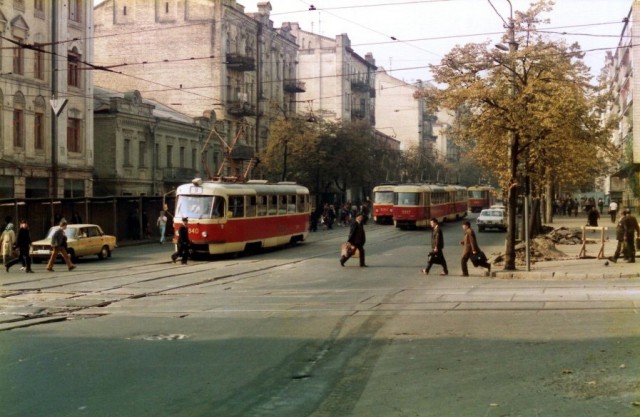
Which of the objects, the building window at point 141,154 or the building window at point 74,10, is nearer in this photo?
the building window at point 74,10

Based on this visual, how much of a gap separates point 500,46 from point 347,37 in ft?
224

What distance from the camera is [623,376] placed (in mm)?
8695

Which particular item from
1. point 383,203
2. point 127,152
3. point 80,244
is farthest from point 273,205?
point 383,203

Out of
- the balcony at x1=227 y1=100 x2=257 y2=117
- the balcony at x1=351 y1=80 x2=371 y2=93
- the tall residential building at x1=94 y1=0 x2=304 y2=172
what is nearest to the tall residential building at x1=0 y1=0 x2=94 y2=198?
the tall residential building at x1=94 y1=0 x2=304 y2=172

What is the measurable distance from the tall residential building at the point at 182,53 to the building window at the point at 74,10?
52.9ft

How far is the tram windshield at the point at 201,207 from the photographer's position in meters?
29.4

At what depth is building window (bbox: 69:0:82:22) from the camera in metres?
44.2

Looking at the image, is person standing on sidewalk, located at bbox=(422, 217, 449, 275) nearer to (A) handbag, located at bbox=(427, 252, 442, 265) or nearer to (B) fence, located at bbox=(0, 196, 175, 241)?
(A) handbag, located at bbox=(427, 252, 442, 265)

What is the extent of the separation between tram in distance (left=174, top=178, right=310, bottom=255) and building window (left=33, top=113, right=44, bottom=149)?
14710 millimetres

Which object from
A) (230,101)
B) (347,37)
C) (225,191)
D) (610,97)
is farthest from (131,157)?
(347,37)

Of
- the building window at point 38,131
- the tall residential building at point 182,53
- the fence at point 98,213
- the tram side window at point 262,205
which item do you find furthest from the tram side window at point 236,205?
the tall residential building at point 182,53

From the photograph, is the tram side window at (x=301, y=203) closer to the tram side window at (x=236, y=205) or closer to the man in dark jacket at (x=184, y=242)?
the tram side window at (x=236, y=205)

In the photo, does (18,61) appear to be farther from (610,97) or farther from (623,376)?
(623,376)

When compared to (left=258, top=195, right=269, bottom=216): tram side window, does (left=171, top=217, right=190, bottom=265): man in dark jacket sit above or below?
below
